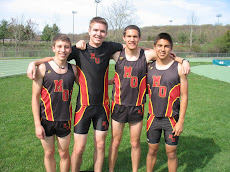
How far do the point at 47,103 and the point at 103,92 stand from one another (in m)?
0.86

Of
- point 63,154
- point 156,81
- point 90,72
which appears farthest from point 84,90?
point 156,81

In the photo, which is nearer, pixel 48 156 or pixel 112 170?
pixel 48 156

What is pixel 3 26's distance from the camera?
46.6 m

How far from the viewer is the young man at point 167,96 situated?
3.21 meters

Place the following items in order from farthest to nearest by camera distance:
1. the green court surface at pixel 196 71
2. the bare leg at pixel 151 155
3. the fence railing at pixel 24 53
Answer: the fence railing at pixel 24 53
the green court surface at pixel 196 71
the bare leg at pixel 151 155

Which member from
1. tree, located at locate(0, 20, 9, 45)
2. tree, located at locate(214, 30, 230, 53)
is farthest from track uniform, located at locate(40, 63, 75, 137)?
tree, located at locate(0, 20, 9, 45)

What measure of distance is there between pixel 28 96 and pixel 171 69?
24.8 ft

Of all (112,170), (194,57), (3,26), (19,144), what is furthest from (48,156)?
(3,26)

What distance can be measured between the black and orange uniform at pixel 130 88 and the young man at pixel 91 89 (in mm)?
238

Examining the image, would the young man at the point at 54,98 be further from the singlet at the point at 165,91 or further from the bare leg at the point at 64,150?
the singlet at the point at 165,91

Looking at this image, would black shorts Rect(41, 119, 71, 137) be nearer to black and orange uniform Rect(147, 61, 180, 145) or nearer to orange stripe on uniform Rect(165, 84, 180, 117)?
black and orange uniform Rect(147, 61, 180, 145)

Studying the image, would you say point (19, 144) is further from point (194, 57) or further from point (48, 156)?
point (194, 57)

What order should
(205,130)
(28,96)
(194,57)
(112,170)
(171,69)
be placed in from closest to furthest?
(171,69)
(112,170)
(205,130)
(28,96)
(194,57)

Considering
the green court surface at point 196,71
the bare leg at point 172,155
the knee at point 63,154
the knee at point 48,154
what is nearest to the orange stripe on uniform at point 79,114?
the knee at point 63,154
